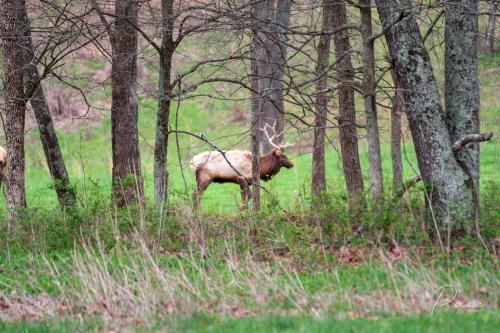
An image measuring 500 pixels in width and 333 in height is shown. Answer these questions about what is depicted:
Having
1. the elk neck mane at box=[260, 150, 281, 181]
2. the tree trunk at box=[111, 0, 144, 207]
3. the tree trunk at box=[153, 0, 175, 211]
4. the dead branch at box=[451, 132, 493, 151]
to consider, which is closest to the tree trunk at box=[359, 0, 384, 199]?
the dead branch at box=[451, 132, 493, 151]

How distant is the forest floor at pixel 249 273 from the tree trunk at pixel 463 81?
857 millimetres

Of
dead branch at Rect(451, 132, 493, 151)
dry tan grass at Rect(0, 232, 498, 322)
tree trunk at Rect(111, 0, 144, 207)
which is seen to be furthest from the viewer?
tree trunk at Rect(111, 0, 144, 207)

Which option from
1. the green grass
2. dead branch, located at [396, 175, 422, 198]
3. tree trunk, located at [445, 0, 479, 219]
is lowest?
the green grass

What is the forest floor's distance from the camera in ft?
23.6

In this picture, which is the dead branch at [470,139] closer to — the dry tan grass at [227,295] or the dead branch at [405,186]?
the dead branch at [405,186]

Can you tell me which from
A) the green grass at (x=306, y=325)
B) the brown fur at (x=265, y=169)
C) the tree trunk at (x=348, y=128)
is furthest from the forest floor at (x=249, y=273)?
the brown fur at (x=265, y=169)

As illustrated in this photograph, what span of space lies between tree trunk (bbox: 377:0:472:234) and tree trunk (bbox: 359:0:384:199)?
34 centimetres

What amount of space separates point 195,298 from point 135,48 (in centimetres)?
631

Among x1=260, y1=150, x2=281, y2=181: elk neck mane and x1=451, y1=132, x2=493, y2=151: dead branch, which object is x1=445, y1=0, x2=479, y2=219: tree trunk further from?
x1=260, y1=150, x2=281, y2=181: elk neck mane

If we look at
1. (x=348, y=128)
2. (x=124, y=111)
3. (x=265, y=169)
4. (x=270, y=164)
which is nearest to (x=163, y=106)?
(x=124, y=111)

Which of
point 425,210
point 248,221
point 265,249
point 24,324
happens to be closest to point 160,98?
point 248,221

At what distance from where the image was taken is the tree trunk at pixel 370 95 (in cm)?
1060

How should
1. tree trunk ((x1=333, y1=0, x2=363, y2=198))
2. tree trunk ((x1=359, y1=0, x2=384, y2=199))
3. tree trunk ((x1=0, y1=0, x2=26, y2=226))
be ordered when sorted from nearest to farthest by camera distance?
tree trunk ((x1=359, y1=0, x2=384, y2=199)) → tree trunk ((x1=0, y1=0, x2=26, y2=226)) → tree trunk ((x1=333, y1=0, x2=363, y2=198))

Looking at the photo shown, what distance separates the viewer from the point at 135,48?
13383 mm
